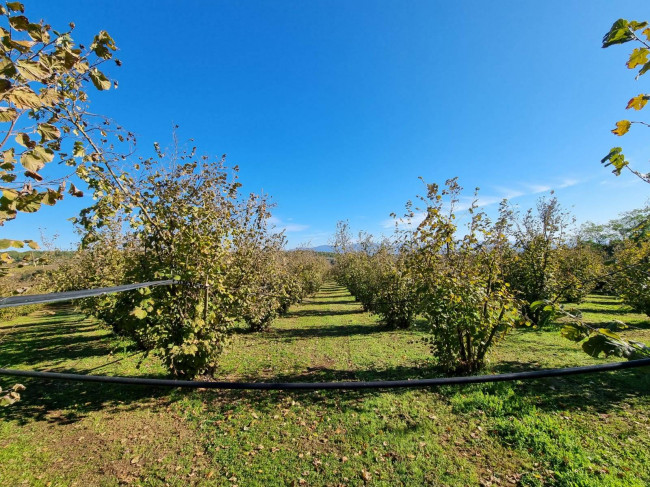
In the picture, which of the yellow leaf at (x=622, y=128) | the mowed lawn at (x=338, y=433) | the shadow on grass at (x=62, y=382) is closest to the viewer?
the yellow leaf at (x=622, y=128)

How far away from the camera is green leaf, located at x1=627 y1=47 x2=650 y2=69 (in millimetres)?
1403

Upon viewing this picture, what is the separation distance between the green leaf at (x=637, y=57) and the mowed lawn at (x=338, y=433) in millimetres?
4373

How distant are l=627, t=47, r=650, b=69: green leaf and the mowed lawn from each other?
4373 millimetres

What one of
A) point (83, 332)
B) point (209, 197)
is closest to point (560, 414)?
point (209, 197)

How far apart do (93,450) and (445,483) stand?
199 inches

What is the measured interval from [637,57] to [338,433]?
17.3ft

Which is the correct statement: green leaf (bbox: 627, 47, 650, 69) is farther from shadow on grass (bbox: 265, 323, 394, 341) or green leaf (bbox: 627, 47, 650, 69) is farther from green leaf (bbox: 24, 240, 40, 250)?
shadow on grass (bbox: 265, 323, 394, 341)

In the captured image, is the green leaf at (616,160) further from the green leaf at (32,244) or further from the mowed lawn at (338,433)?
the mowed lawn at (338,433)

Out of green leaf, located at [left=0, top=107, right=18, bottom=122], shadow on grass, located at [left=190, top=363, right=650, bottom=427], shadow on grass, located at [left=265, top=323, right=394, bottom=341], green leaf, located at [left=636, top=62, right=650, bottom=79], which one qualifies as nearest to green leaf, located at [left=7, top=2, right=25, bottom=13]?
green leaf, located at [left=0, top=107, right=18, bottom=122]

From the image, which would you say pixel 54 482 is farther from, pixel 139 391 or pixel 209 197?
pixel 209 197

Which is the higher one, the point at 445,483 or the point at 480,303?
the point at 480,303

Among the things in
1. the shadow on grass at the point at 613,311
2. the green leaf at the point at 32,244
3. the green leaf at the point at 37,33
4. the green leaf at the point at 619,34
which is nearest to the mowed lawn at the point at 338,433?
the green leaf at the point at 32,244

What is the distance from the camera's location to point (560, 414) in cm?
473

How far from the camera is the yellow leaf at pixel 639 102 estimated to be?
1485mm
